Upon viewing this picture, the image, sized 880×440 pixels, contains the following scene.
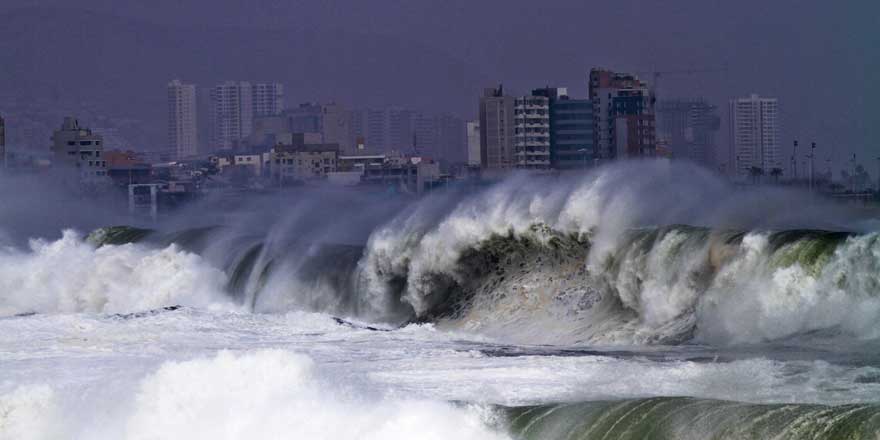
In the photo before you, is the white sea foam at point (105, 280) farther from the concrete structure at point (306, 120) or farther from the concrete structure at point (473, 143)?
the concrete structure at point (306, 120)

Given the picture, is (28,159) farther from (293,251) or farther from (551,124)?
(293,251)

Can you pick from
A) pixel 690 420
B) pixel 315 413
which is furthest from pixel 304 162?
pixel 690 420

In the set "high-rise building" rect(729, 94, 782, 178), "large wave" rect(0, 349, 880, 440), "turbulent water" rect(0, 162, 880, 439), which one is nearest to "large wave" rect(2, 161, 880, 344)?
"turbulent water" rect(0, 162, 880, 439)

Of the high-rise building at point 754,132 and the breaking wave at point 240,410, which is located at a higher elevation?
the high-rise building at point 754,132

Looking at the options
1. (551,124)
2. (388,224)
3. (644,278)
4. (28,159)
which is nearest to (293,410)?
(644,278)

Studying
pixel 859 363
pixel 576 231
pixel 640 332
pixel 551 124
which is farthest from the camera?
pixel 551 124

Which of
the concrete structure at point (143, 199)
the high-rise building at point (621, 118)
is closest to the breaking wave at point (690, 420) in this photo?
the concrete structure at point (143, 199)
